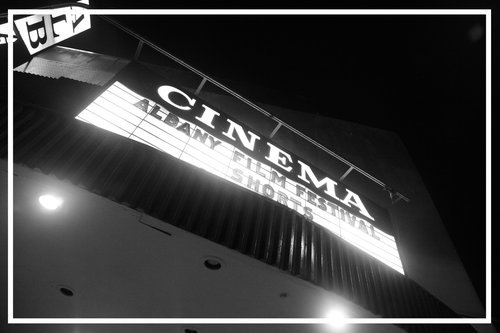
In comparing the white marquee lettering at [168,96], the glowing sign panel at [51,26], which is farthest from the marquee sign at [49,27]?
the white marquee lettering at [168,96]

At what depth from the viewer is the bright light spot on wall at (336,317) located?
399 centimetres

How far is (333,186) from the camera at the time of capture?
19.6ft

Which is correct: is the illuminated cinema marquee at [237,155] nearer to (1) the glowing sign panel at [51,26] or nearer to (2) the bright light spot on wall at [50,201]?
(2) the bright light spot on wall at [50,201]

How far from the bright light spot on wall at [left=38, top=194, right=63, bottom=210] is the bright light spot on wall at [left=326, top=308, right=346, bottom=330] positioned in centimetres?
304

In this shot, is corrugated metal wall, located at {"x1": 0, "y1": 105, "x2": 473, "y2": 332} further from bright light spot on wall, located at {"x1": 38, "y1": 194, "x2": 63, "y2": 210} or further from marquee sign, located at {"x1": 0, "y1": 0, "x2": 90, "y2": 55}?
marquee sign, located at {"x1": 0, "y1": 0, "x2": 90, "y2": 55}

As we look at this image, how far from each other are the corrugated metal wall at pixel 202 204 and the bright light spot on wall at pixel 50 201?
0.26 m

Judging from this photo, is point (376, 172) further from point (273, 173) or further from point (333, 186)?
point (273, 173)

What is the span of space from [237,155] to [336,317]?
95.2 inches

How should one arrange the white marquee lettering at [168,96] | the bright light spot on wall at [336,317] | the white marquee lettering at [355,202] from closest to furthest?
the bright light spot on wall at [336,317] < the white marquee lettering at [168,96] < the white marquee lettering at [355,202]

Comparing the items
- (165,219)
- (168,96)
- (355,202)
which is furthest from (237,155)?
(355,202)

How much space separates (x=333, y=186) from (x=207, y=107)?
2.45 meters

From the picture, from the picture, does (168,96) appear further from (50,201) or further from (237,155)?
(50,201)

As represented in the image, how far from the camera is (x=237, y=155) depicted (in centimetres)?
504

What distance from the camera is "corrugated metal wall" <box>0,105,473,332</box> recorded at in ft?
10.6
